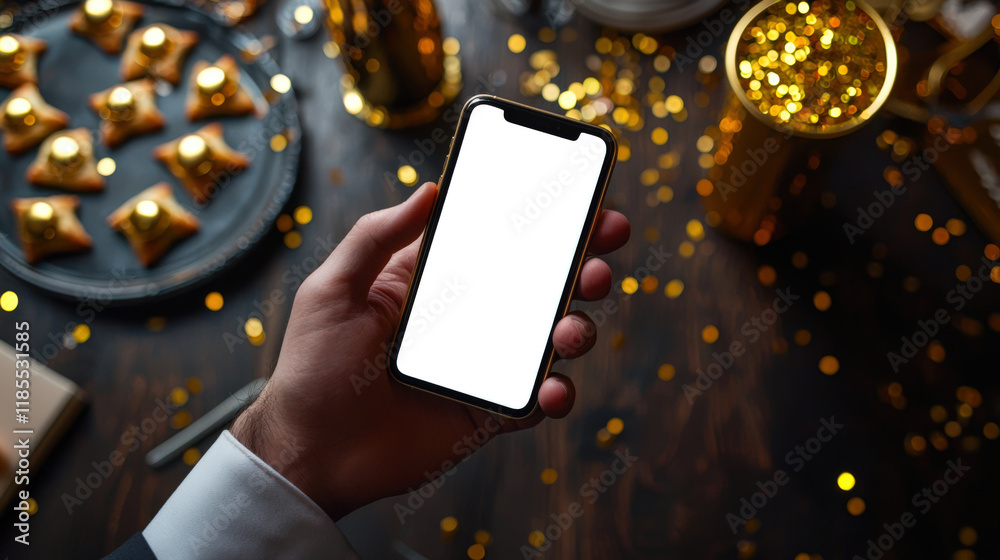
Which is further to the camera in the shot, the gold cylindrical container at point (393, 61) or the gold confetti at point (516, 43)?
the gold confetti at point (516, 43)

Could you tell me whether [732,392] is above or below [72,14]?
below

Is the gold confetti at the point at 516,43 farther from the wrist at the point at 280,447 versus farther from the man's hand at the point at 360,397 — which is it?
the wrist at the point at 280,447

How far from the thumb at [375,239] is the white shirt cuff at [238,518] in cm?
14

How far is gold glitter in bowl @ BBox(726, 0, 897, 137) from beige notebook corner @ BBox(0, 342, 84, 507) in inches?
22.6

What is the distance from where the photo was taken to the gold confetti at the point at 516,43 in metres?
0.59

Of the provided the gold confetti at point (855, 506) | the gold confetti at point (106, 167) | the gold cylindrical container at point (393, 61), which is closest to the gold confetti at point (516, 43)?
the gold cylindrical container at point (393, 61)

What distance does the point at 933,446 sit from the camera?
19.5 inches

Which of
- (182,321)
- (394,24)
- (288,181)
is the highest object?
(394,24)

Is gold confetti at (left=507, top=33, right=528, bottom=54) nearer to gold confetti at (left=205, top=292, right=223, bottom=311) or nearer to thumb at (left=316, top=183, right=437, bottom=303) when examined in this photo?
thumb at (left=316, top=183, right=437, bottom=303)

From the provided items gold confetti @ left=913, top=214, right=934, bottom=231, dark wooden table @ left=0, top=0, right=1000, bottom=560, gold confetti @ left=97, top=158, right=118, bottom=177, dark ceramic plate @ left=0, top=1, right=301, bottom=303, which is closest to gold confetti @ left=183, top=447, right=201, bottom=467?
dark wooden table @ left=0, top=0, right=1000, bottom=560

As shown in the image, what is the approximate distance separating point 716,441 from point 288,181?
0.42 metres

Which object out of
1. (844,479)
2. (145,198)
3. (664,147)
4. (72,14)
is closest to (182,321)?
(145,198)

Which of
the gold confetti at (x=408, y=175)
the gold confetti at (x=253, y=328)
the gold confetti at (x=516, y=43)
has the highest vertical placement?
the gold confetti at (x=516, y=43)

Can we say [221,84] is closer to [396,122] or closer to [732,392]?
[396,122]
